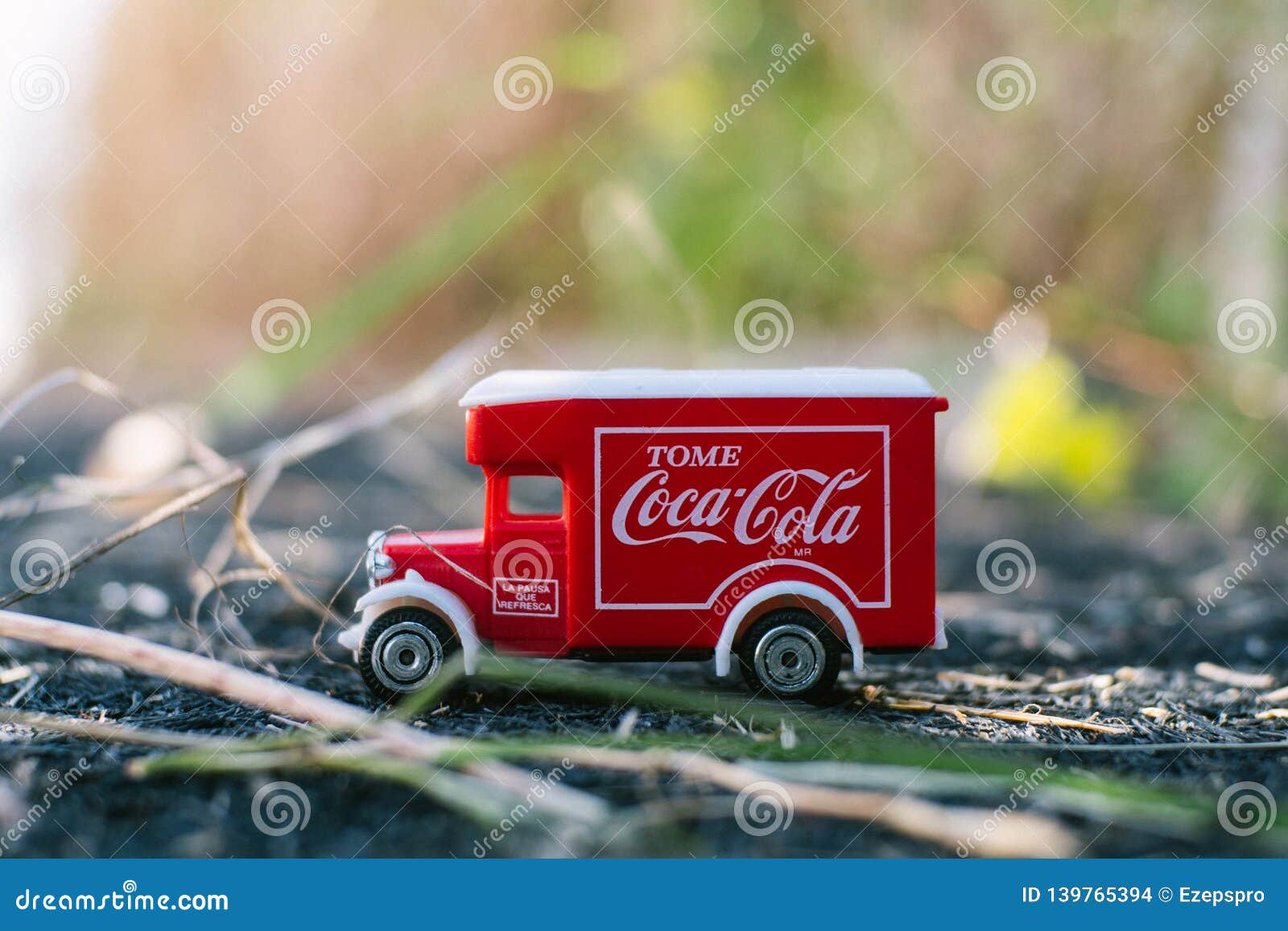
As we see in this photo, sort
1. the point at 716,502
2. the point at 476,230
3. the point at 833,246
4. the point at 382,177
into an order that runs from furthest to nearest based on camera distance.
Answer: the point at 382,177 → the point at 833,246 → the point at 476,230 → the point at 716,502

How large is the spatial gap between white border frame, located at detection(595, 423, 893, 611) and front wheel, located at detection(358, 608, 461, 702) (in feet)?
1.04

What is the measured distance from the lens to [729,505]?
2.04 meters

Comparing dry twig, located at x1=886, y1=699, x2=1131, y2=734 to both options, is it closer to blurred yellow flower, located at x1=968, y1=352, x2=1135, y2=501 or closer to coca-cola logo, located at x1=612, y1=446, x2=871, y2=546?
coca-cola logo, located at x1=612, y1=446, x2=871, y2=546

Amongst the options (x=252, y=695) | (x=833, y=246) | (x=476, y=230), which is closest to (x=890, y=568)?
(x=252, y=695)

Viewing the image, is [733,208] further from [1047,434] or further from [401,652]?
[401,652]

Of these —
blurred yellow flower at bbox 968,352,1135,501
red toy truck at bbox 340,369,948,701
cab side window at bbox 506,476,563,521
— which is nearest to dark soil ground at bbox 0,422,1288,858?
red toy truck at bbox 340,369,948,701

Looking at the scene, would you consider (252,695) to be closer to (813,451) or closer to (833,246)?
(813,451)

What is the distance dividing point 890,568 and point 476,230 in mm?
2273

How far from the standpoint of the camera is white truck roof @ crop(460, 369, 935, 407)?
2045mm

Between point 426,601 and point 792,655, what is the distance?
692mm

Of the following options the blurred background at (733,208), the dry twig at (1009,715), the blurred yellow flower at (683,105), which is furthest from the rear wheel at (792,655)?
the blurred yellow flower at (683,105)

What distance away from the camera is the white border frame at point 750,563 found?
2.05 m

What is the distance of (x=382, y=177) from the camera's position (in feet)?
21.5

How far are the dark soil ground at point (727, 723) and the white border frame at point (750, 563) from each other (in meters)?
0.20
